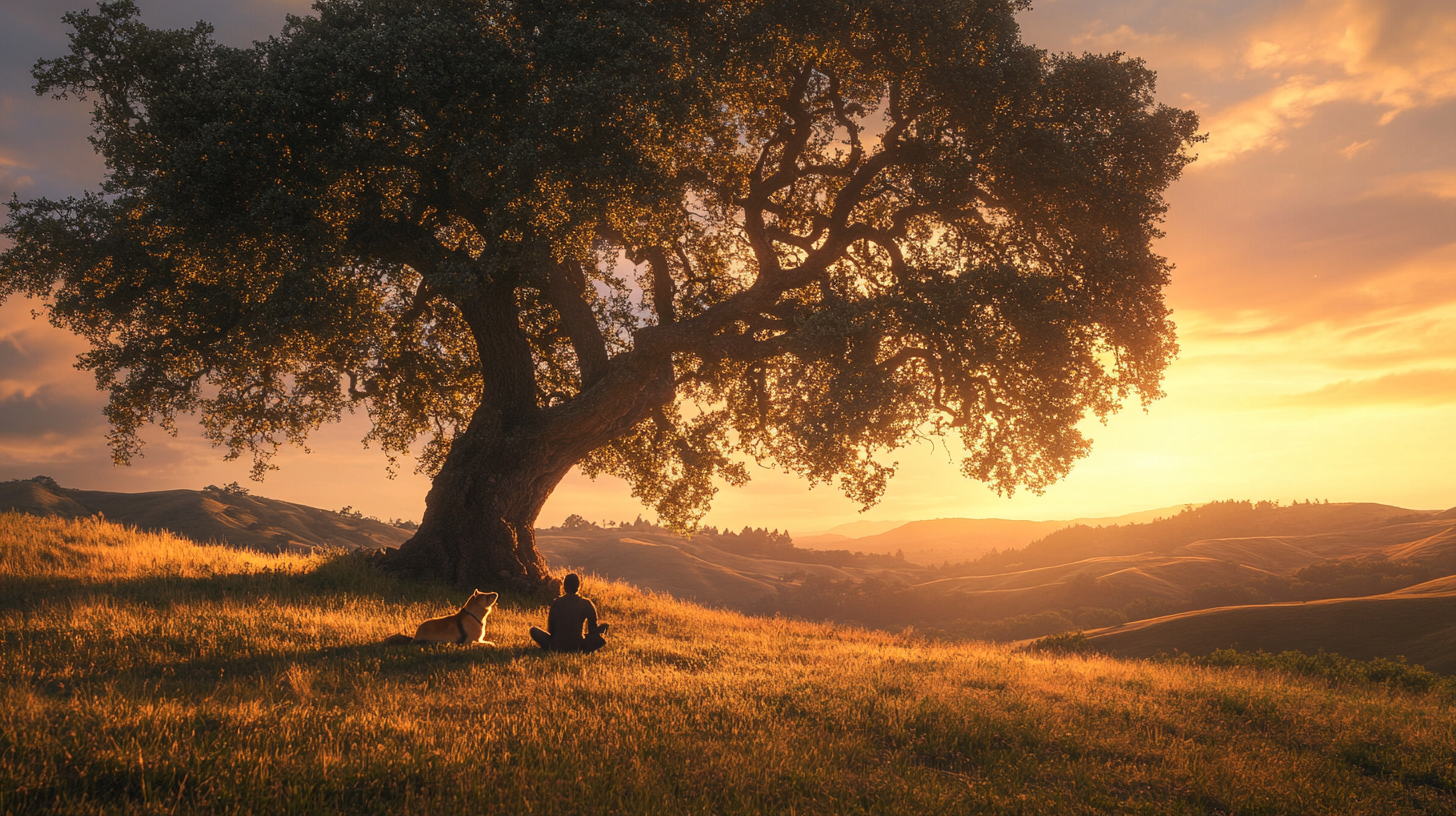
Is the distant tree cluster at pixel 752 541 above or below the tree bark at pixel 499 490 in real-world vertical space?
below

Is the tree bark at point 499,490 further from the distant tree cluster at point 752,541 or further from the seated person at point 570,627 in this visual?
the distant tree cluster at point 752,541

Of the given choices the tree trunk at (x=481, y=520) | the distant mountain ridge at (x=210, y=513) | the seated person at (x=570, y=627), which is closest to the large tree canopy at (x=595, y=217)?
the tree trunk at (x=481, y=520)

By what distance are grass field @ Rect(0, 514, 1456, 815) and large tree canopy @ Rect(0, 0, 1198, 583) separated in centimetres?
673

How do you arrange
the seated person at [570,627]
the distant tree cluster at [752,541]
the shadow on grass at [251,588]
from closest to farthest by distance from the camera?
the seated person at [570,627] < the shadow on grass at [251,588] < the distant tree cluster at [752,541]

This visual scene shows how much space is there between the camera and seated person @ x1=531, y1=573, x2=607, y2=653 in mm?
12922

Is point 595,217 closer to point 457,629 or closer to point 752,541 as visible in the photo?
point 457,629

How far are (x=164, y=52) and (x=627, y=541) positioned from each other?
12153 cm

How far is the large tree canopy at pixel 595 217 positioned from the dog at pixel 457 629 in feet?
25.7

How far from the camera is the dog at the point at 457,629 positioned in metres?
12.3

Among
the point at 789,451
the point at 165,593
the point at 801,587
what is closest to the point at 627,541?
the point at 801,587

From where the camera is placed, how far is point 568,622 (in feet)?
42.7

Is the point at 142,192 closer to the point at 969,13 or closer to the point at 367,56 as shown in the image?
the point at 367,56

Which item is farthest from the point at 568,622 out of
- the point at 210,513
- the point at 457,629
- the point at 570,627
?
the point at 210,513

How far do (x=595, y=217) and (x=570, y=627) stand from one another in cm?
935
